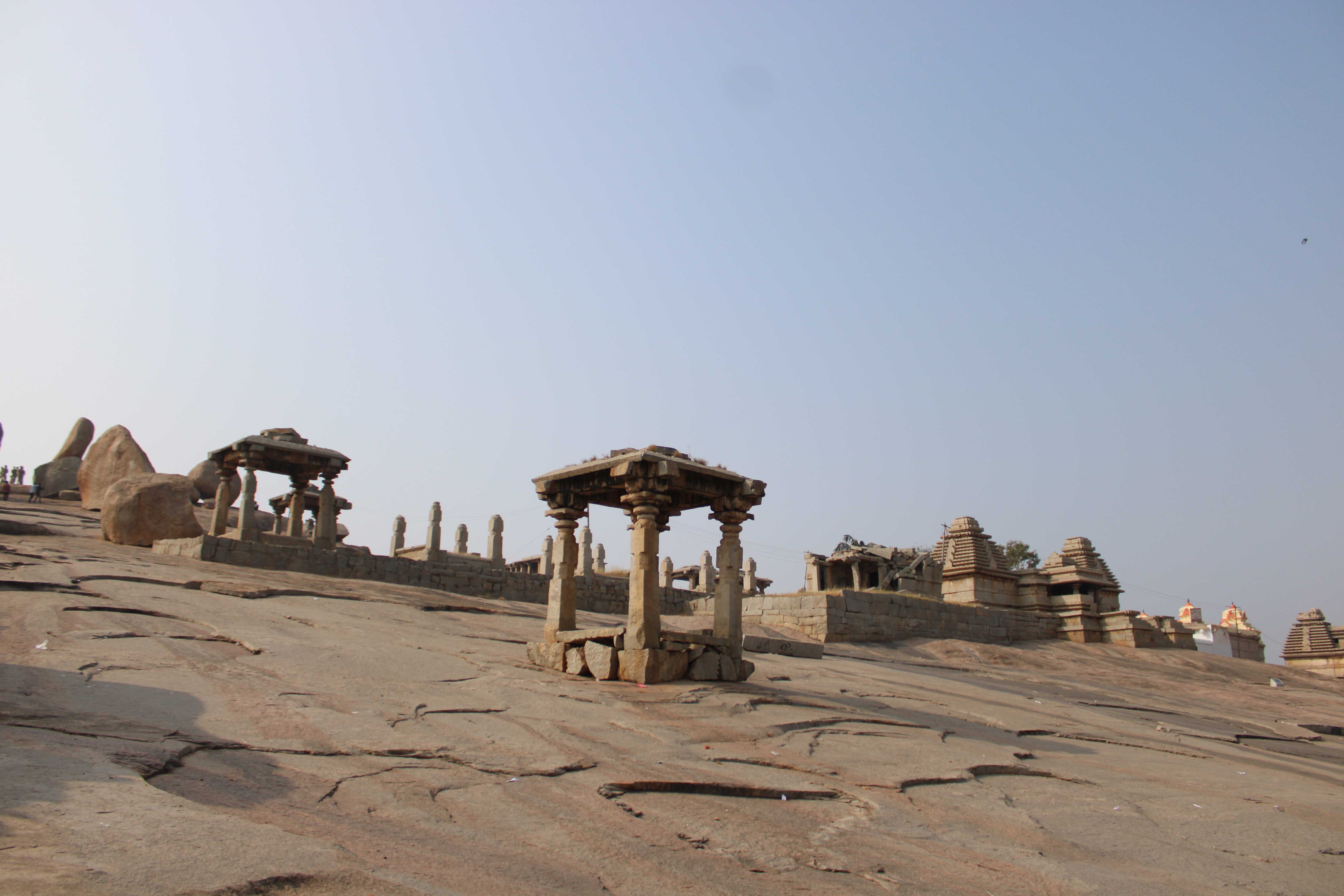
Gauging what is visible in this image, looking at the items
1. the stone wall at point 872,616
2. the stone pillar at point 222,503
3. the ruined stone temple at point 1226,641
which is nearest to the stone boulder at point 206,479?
the stone pillar at point 222,503

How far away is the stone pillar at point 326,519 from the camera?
69.4 feet

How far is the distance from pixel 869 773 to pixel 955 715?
4.48m

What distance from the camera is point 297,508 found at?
81.6 ft

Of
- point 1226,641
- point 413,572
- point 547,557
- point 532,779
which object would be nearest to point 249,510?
point 413,572

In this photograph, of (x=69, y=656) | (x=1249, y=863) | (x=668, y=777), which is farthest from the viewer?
(x=69, y=656)

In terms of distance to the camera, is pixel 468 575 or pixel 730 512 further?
pixel 468 575

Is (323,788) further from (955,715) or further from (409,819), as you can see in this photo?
(955,715)

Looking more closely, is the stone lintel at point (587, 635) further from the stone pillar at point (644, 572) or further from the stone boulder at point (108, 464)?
the stone boulder at point (108, 464)

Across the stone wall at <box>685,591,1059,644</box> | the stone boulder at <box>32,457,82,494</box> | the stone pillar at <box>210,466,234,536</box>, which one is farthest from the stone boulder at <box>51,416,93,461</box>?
the stone wall at <box>685,591,1059,644</box>

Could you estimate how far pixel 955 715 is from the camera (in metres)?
11.0

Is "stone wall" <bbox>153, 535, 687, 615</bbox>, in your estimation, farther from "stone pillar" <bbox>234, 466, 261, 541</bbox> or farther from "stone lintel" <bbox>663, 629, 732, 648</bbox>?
"stone lintel" <bbox>663, 629, 732, 648</bbox>

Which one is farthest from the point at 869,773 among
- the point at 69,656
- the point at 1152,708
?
the point at 1152,708

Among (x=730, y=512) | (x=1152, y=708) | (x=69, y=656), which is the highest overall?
(x=730, y=512)

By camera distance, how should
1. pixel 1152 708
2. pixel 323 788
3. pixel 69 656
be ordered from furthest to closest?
pixel 1152 708 → pixel 69 656 → pixel 323 788
